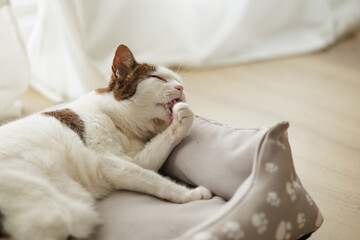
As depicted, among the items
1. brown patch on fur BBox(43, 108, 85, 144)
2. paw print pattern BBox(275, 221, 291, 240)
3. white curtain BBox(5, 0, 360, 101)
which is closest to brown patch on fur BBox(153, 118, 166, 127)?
brown patch on fur BBox(43, 108, 85, 144)

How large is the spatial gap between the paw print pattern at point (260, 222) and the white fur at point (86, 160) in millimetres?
228

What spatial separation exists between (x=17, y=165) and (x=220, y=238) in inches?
22.4

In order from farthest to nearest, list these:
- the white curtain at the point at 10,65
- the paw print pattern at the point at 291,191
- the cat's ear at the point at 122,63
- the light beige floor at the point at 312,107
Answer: the white curtain at the point at 10,65, the light beige floor at the point at 312,107, the cat's ear at the point at 122,63, the paw print pattern at the point at 291,191

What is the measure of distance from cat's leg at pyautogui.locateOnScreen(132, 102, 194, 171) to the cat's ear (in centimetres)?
21

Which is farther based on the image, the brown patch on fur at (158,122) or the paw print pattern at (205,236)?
the brown patch on fur at (158,122)

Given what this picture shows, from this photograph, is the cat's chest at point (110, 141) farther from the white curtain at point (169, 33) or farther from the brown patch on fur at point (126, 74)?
the white curtain at point (169, 33)

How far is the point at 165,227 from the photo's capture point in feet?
3.84

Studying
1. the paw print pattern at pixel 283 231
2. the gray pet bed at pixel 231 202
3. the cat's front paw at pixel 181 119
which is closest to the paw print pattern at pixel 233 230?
the gray pet bed at pixel 231 202

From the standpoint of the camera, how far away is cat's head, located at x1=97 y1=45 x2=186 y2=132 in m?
1.40

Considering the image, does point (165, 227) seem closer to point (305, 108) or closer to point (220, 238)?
point (220, 238)

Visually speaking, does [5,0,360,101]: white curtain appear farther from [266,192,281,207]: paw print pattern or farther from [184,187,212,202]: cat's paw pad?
[266,192,281,207]: paw print pattern

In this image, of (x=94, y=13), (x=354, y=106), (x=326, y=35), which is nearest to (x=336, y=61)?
(x=326, y=35)

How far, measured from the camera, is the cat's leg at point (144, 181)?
129 centimetres

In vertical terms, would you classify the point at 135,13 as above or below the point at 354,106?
above
